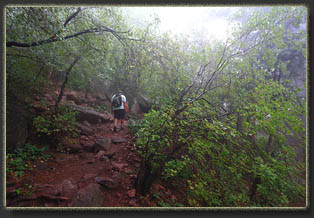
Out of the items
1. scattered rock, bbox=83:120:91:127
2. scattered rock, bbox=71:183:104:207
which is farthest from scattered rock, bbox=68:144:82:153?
scattered rock, bbox=71:183:104:207

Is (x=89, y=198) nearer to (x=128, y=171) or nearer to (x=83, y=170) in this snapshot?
(x=83, y=170)

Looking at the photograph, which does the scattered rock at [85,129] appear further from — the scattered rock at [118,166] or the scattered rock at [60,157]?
the scattered rock at [118,166]

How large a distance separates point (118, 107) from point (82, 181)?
5.42 ft

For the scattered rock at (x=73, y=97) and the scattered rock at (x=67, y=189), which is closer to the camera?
the scattered rock at (x=67, y=189)

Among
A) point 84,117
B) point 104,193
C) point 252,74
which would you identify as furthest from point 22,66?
point 252,74

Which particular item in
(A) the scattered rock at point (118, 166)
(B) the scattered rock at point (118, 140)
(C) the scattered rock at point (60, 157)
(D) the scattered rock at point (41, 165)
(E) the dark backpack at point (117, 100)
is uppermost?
(E) the dark backpack at point (117, 100)

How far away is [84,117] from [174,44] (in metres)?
2.19

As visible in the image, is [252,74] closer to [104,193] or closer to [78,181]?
[104,193]

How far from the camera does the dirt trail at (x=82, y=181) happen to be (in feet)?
5.31

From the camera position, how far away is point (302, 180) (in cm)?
172

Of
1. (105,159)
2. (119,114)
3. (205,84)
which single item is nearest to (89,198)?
(105,159)

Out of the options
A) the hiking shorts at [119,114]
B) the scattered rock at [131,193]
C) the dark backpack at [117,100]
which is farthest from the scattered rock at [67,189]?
the dark backpack at [117,100]

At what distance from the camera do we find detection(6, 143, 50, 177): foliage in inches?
70.9

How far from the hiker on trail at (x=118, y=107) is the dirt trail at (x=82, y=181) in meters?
0.64
